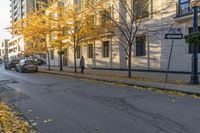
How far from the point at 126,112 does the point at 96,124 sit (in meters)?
1.60

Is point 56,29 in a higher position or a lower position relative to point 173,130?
higher

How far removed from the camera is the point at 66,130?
6445 mm

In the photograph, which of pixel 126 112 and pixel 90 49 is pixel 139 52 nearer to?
pixel 90 49

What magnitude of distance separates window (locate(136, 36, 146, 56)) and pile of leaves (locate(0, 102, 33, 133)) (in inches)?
712

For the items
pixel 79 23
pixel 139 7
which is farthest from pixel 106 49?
pixel 139 7

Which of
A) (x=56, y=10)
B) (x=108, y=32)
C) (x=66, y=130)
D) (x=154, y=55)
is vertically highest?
(x=56, y=10)

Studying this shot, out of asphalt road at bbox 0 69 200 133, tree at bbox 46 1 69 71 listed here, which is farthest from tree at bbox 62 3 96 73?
asphalt road at bbox 0 69 200 133

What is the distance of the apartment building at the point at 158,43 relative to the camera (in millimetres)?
20797

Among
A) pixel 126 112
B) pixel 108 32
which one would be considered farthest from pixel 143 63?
pixel 126 112

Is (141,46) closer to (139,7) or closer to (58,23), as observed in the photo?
(139,7)

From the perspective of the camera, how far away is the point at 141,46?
2570 cm

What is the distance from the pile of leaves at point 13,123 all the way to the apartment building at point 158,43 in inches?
400

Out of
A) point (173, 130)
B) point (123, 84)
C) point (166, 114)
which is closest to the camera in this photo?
point (173, 130)

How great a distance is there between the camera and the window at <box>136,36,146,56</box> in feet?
82.8
